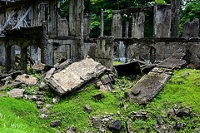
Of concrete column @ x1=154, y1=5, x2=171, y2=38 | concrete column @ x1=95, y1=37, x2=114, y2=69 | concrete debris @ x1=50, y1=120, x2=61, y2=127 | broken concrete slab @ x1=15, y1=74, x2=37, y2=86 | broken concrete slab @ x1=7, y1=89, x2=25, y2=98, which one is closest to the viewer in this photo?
concrete debris @ x1=50, y1=120, x2=61, y2=127

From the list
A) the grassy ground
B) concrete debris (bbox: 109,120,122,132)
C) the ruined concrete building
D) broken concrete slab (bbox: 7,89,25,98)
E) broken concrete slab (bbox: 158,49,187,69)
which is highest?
the ruined concrete building

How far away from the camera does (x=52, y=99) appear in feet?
27.5

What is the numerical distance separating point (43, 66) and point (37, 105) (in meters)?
4.28

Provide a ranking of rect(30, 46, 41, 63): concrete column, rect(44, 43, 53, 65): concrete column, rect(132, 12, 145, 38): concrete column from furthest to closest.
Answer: rect(132, 12, 145, 38): concrete column → rect(30, 46, 41, 63): concrete column → rect(44, 43, 53, 65): concrete column

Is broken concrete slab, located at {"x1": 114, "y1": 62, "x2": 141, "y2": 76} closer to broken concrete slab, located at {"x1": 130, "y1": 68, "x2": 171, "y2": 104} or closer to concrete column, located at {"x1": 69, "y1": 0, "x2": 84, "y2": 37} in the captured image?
broken concrete slab, located at {"x1": 130, "y1": 68, "x2": 171, "y2": 104}

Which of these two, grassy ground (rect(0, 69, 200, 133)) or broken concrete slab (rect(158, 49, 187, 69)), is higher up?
broken concrete slab (rect(158, 49, 187, 69))

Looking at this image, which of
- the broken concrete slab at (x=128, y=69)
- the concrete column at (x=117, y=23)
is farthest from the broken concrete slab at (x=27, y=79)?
the concrete column at (x=117, y=23)

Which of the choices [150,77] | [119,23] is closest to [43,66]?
[150,77]

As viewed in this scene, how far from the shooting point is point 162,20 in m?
23.6

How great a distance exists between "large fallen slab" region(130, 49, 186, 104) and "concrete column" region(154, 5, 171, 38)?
523 inches

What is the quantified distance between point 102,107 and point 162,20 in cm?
1774

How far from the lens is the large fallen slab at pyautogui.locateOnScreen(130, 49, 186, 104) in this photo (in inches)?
320

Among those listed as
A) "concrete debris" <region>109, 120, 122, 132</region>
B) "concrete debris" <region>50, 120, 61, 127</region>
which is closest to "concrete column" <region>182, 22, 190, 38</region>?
"concrete debris" <region>109, 120, 122, 132</region>

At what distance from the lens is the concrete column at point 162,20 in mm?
22938
